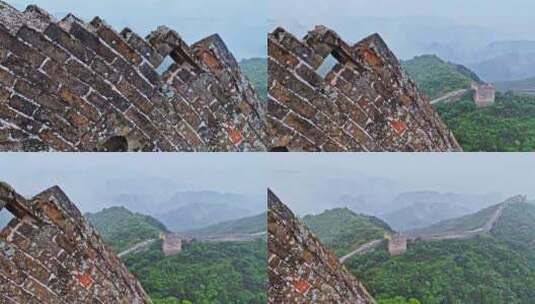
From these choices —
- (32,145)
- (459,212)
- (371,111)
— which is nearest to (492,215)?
(459,212)

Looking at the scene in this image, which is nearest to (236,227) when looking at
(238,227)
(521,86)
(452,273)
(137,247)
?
(238,227)

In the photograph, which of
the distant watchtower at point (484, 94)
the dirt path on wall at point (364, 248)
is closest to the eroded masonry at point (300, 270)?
the dirt path on wall at point (364, 248)

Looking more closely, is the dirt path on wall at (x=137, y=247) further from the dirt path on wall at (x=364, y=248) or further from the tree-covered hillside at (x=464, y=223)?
the tree-covered hillside at (x=464, y=223)

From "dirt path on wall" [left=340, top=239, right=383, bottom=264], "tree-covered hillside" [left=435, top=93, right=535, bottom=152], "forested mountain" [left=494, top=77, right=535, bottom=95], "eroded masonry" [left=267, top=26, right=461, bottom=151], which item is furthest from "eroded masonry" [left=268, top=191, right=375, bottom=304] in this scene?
"forested mountain" [left=494, top=77, right=535, bottom=95]

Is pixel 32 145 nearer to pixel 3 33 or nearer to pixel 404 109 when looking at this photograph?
pixel 3 33

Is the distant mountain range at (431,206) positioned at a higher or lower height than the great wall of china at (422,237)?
higher

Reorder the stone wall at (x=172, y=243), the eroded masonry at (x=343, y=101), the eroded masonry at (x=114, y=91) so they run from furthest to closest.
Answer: the stone wall at (x=172, y=243) → the eroded masonry at (x=343, y=101) → the eroded masonry at (x=114, y=91)

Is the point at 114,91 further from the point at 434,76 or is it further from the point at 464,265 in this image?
the point at 464,265

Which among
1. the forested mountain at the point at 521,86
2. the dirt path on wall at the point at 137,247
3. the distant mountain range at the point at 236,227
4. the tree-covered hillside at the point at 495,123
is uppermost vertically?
the forested mountain at the point at 521,86
